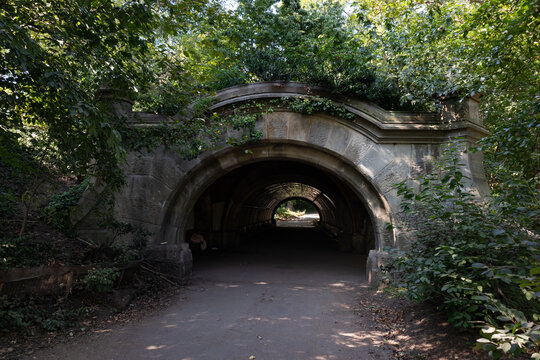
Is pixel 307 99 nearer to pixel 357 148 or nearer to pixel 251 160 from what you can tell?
pixel 357 148

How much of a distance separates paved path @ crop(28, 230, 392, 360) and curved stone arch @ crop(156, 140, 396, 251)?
4.16 feet

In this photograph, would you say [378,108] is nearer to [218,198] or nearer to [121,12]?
[121,12]

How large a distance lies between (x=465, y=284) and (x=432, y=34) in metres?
4.36

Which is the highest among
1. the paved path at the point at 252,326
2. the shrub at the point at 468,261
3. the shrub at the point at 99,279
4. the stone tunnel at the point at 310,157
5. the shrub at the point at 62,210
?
the stone tunnel at the point at 310,157

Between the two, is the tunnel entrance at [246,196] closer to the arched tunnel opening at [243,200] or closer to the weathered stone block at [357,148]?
the arched tunnel opening at [243,200]

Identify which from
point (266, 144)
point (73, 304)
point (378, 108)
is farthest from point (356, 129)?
point (73, 304)

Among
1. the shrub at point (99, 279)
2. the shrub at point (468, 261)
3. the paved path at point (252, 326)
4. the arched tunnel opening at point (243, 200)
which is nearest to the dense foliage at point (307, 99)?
the shrub at point (468, 261)

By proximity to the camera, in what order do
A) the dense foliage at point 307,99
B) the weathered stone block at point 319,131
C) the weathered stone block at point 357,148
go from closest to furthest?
the dense foliage at point 307,99, the weathered stone block at point 357,148, the weathered stone block at point 319,131

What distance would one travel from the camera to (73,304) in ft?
13.7

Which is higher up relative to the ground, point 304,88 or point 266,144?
point 304,88

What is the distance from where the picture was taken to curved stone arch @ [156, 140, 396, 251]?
605 centimetres

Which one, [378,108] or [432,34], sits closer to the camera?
[432,34]

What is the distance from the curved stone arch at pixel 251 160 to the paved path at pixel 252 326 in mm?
1267

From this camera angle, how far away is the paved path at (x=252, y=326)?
3453mm
